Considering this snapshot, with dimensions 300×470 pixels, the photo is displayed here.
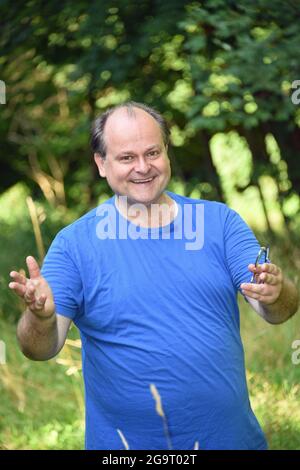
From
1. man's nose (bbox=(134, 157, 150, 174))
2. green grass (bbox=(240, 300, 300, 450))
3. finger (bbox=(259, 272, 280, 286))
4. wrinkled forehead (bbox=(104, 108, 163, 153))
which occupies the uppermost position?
wrinkled forehead (bbox=(104, 108, 163, 153))

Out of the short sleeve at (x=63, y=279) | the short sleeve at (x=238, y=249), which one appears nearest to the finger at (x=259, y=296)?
the short sleeve at (x=238, y=249)

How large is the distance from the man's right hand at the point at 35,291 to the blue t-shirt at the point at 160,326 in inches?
4.9

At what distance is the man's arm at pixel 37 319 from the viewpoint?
236cm

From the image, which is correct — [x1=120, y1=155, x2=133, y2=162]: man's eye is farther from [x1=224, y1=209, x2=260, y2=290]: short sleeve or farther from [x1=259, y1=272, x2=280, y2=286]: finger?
[x1=259, y1=272, x2=280, y2=286]: finger

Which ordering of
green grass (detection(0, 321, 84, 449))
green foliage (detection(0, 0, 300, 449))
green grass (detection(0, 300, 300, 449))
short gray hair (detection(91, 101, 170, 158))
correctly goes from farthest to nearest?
green foliage (detection(0, 0, 300, 449)) < green grass (detection(0, 321, 84, 449)) < green grass (detection(0, 300, 300, 449)) < short gray hair (detection(91, 101, 170, 158))

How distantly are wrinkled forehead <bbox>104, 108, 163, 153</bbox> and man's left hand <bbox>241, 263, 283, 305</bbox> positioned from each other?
528 millimetres

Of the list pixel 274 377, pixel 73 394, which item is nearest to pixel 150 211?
pixel 274 377

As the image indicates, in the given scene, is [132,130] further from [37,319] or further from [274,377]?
[274,377]

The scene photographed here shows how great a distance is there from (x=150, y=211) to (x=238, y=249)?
0.94ft

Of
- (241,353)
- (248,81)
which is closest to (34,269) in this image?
(241,353)

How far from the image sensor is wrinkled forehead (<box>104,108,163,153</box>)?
2699 mm

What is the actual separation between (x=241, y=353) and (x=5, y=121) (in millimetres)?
9266

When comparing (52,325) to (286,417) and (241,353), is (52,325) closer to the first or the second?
(241,353)

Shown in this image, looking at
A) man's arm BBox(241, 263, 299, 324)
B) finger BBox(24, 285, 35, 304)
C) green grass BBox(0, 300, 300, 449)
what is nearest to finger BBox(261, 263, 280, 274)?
man's arm BBox(241, 263, 299, 324)
